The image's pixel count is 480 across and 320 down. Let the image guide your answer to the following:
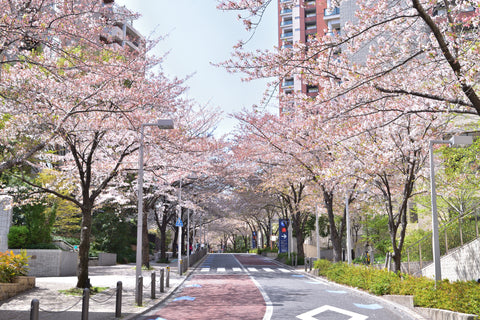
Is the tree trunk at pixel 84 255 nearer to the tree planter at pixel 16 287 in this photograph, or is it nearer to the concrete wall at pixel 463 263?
the tree planter at pixel 16 287

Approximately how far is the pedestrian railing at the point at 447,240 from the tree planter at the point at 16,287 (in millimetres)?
18080

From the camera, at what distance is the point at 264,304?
13250 millimetres

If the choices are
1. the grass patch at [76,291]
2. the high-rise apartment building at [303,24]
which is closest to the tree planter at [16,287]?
the grass patch at [76,291]

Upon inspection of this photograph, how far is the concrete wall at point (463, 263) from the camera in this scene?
18.4 m

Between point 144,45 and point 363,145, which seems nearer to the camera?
point 363,145

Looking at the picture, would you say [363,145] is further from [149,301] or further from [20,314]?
[20,314]

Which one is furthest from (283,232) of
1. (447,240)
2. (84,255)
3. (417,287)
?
(417,287)

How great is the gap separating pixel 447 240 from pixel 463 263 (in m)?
1.43

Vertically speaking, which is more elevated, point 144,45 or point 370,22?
point 144,45

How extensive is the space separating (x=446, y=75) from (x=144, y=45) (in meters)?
11.8

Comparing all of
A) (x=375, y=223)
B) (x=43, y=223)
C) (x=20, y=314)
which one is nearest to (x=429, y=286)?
(x=20, y=314)

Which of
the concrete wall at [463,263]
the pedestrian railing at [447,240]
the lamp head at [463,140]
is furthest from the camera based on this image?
the pedestrian railing at [447,240]

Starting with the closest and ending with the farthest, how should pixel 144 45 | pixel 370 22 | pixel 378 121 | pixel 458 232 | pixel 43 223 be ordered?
1. pixel 370 22
2. pixel 378 121
3. pixel 144 45
4. pixel 458 232
5. pixel 43 223

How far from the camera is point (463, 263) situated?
63.3 feet
